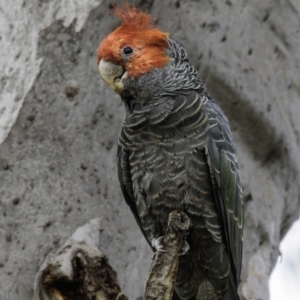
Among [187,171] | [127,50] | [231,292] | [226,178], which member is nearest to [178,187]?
[187,171]

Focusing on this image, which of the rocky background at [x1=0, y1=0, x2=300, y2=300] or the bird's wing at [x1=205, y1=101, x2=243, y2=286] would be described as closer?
the bird's wing at [x1=205, y1=101, x2=243, y2=286]

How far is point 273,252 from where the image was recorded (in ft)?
17.0

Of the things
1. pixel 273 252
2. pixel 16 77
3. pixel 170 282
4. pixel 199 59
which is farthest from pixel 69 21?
pixel 273 252

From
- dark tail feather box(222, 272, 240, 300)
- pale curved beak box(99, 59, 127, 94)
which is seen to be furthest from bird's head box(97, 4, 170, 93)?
dark tail feather box(222, 272, 240, 300)

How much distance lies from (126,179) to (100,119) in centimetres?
49

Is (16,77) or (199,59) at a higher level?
(199,59)

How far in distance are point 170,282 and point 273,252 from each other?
195cm

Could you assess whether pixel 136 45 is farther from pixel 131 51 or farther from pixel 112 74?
pixel 112 74

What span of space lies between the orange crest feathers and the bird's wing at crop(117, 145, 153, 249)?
454 millimetres

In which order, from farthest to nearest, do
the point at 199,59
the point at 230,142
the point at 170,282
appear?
the point at 199,59 < the point at 230,142 < the point at 170,282

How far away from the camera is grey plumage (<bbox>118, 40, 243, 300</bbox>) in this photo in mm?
3814

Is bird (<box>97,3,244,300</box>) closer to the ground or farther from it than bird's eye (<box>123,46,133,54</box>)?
closer to the ground

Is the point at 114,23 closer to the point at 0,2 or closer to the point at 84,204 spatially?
the point at 0,2

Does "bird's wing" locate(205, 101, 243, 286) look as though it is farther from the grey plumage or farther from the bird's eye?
the bird's eye
